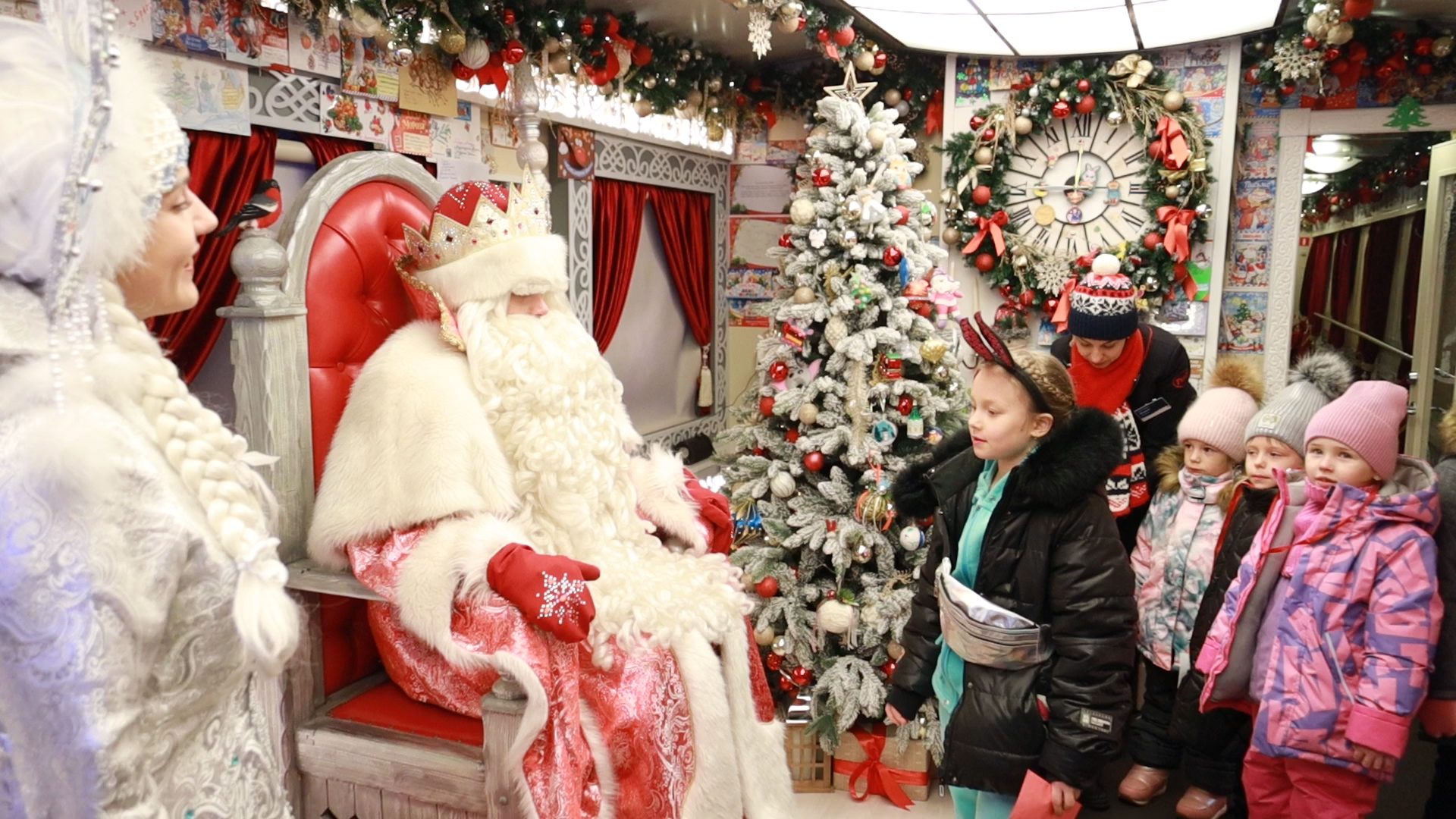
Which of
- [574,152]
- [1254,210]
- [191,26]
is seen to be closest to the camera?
[191,26]

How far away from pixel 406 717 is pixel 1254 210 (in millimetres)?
4891

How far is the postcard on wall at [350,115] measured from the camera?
119 inches

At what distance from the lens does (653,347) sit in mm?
5703

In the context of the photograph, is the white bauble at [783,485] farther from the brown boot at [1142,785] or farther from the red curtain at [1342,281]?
the red curtain at [1342,281]

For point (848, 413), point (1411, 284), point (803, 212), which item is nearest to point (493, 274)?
point (803, 212)

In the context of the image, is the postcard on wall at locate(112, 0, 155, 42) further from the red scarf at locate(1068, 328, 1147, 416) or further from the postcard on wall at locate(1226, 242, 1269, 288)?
the postcard on wall at locate(1226, 242, 1269, 288)

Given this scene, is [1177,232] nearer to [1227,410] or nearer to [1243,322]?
[1243,322]

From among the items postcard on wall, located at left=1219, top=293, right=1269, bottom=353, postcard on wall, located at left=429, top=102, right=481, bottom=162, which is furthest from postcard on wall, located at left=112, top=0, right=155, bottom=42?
postcard on wall, located at left=1219, top=293, right=1269, bottom=353

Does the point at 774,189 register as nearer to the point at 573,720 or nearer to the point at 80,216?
the point at 573,720

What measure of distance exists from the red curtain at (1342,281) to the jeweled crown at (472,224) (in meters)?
5.31

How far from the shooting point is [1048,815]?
208 centimetres

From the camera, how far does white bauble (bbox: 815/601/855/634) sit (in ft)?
11.2

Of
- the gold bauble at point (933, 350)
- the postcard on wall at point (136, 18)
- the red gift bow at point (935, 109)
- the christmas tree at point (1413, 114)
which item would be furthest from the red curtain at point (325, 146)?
the christmas tree at point (1413, 114)

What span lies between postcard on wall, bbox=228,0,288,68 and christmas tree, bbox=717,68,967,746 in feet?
5.69
